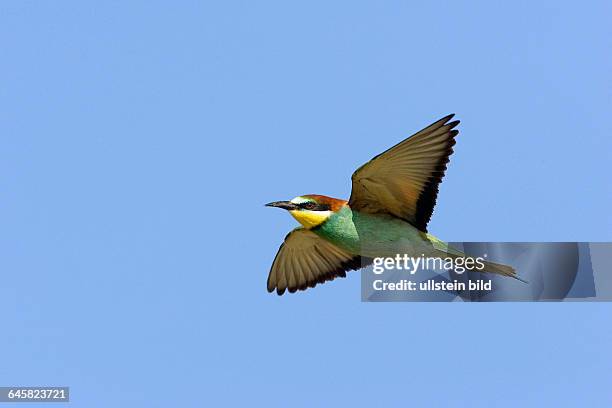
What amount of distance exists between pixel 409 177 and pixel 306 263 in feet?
3.38

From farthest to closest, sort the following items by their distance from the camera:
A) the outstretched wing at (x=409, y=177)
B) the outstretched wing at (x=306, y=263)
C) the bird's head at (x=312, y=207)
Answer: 1. the outstretched wing at (x=306, y=263)
2. the bird's head at (x=312, y=207)
3. the outstretched wing at (x=409, y=177)

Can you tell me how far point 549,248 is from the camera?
21.0ft

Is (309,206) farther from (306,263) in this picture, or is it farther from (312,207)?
(306,263)

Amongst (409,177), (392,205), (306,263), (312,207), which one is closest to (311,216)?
(312,207)

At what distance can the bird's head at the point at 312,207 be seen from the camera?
6.20 metres

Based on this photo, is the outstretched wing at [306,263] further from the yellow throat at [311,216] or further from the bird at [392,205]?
the yellow throat at [311,216]

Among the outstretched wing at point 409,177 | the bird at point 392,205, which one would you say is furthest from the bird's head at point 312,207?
the outstretched wing at point 409,177

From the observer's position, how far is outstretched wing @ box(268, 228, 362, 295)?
6.75m

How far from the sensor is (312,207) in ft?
20.4

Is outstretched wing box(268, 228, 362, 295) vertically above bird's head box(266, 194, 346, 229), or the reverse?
bird's head box(266, 194, 346, 229)

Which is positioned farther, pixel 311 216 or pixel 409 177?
pixel 311 216

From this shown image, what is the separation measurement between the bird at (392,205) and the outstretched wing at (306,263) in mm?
284

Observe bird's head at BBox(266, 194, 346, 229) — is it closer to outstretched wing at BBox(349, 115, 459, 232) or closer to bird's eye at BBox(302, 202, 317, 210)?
bird's eye at BBox(302, 202, 317, 210)

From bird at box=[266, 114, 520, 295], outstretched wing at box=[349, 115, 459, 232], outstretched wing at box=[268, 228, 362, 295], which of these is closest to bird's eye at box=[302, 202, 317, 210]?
bird at box=[266, 114, 520, 295]
